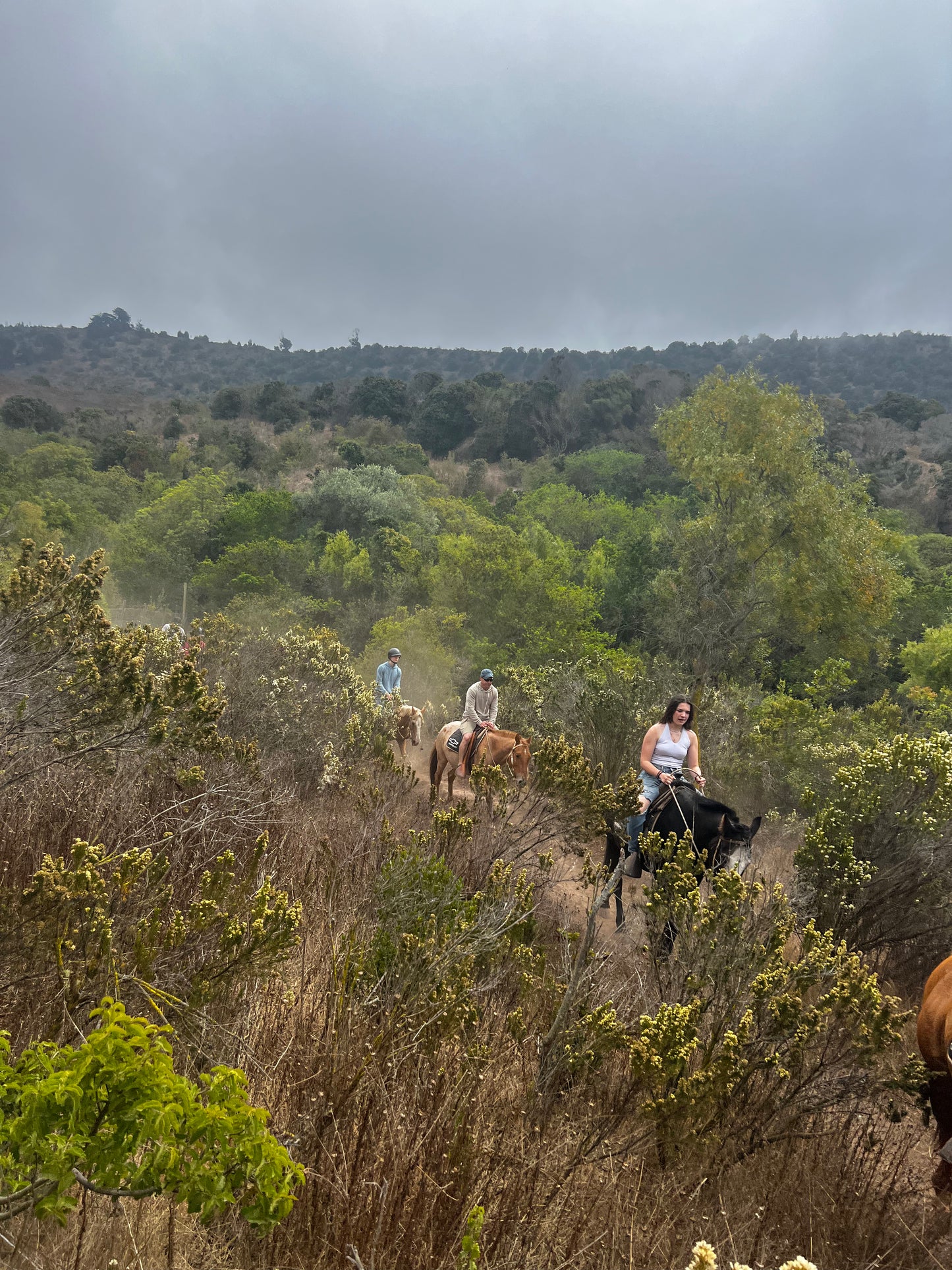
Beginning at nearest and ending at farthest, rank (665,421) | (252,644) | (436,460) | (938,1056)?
(938,1056)
(252,644)
(665,421)
(436,460)

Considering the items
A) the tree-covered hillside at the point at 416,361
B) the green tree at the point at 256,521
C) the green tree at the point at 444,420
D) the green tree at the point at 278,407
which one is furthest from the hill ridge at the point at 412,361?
the green tree at the point at 256,521

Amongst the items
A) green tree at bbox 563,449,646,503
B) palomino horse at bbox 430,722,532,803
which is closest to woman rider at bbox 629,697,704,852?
palomino horse at bbox 430,722,532,803

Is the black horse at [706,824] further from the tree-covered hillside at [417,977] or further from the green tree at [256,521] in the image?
the green tree at [256,521]

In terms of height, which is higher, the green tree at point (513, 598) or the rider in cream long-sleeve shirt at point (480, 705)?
the green tree at point (513, 598)

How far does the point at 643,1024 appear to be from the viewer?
278cm

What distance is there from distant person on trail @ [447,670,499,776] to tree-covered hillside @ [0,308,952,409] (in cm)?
7041

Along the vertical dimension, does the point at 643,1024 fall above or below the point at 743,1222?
above

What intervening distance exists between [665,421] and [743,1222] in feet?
81.4

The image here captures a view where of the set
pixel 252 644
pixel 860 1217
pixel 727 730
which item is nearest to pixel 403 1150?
pixel 860 1217

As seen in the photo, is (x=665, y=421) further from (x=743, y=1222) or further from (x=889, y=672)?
(x=743, y=1222)

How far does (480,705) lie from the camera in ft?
33.9

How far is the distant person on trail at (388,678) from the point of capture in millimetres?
12070

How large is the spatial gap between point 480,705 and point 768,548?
14588mm

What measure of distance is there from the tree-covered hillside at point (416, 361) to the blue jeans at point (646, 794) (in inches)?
2894
